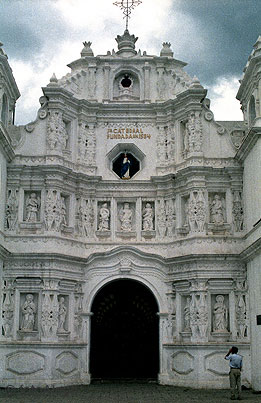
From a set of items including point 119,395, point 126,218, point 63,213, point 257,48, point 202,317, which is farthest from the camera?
point 126,218

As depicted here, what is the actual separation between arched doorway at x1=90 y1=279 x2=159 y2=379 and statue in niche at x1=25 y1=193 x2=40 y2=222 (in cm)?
393

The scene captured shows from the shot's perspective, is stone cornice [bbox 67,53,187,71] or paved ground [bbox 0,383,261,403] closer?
paved ground [bbox 0,383,261,403]

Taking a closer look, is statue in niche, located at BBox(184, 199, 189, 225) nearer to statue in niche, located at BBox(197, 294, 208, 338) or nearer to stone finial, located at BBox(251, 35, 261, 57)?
statue in niche, located at BBox(197, 294, 208, 338)

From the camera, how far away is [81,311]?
74.8ft

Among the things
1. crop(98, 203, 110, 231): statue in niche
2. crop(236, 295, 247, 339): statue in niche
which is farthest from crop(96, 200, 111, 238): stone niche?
crop(236, 295, 247, 339): statue in niche

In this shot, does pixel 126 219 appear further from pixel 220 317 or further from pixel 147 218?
pixel 220 317

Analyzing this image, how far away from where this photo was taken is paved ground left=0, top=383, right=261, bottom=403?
1800 cm

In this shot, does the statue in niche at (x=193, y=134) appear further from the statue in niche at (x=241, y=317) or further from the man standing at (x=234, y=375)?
the man standing at (x=234, y=375)

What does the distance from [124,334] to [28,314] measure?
3969mm

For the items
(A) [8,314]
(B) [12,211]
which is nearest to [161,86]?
(B) [12,211]

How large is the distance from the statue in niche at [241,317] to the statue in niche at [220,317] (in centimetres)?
45

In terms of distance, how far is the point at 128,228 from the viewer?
23906mm

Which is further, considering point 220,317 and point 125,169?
point 125,169

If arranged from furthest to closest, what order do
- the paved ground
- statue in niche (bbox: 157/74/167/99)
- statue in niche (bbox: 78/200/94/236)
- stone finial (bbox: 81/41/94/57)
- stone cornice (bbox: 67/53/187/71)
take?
stone finial (bbox: 81/41/94/57) < stone cornice (bbox: 67/53/187/71) < statue in niche (bbox: 157/74/167/99) < statue in niche (bbox: 78/200/94/236) < the paved ground
